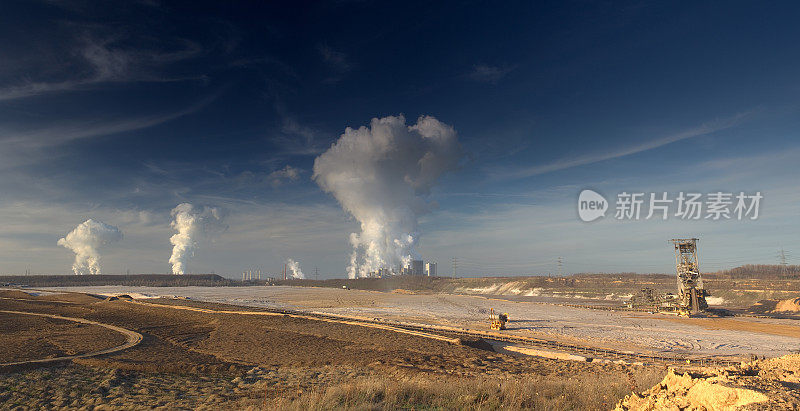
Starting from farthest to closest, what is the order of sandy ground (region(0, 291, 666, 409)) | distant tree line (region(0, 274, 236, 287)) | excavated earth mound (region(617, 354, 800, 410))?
distant tree line (region(0, 274, 236, 287)) → sandy ground (region(0, 291, 666, 409)) → excavated earth mound (region(617, 354, 800, 410))

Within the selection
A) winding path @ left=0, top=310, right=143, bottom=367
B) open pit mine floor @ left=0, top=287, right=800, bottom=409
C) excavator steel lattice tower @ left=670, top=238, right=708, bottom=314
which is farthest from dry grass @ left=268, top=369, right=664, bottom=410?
excavator steel lattice tower @ left=670, top=238, right=708, bottom=314

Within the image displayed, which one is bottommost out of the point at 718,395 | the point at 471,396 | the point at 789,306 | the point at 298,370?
the point at 789,306

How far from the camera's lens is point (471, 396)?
1059cm

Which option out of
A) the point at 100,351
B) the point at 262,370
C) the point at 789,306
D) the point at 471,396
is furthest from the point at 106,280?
the point at 789,306

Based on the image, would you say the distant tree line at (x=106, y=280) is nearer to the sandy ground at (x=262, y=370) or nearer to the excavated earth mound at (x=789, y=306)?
the sandy ground at (x=262, y=370)

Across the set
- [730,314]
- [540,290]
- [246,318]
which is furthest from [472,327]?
[540,290]

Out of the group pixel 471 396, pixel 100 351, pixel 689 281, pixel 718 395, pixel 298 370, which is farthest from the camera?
pixel 689 281

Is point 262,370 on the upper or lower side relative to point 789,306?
upper

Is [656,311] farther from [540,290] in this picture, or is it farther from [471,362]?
[540,290]

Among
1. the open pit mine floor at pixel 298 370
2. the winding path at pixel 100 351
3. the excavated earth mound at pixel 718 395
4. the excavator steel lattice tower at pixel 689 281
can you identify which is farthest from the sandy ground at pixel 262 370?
the excavator steel lattice tower at pixel 689 281

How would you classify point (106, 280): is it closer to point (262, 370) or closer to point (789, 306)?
point (262, 370)

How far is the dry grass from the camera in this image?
10062mm

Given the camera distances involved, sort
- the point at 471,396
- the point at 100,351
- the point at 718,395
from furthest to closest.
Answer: the point at 100,351 → the point at 471,396 → the point at 718,395

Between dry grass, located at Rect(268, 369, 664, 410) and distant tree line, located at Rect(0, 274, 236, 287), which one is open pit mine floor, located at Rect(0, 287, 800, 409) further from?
distant tree line, located at Rect(0, 274, 236, 287)
